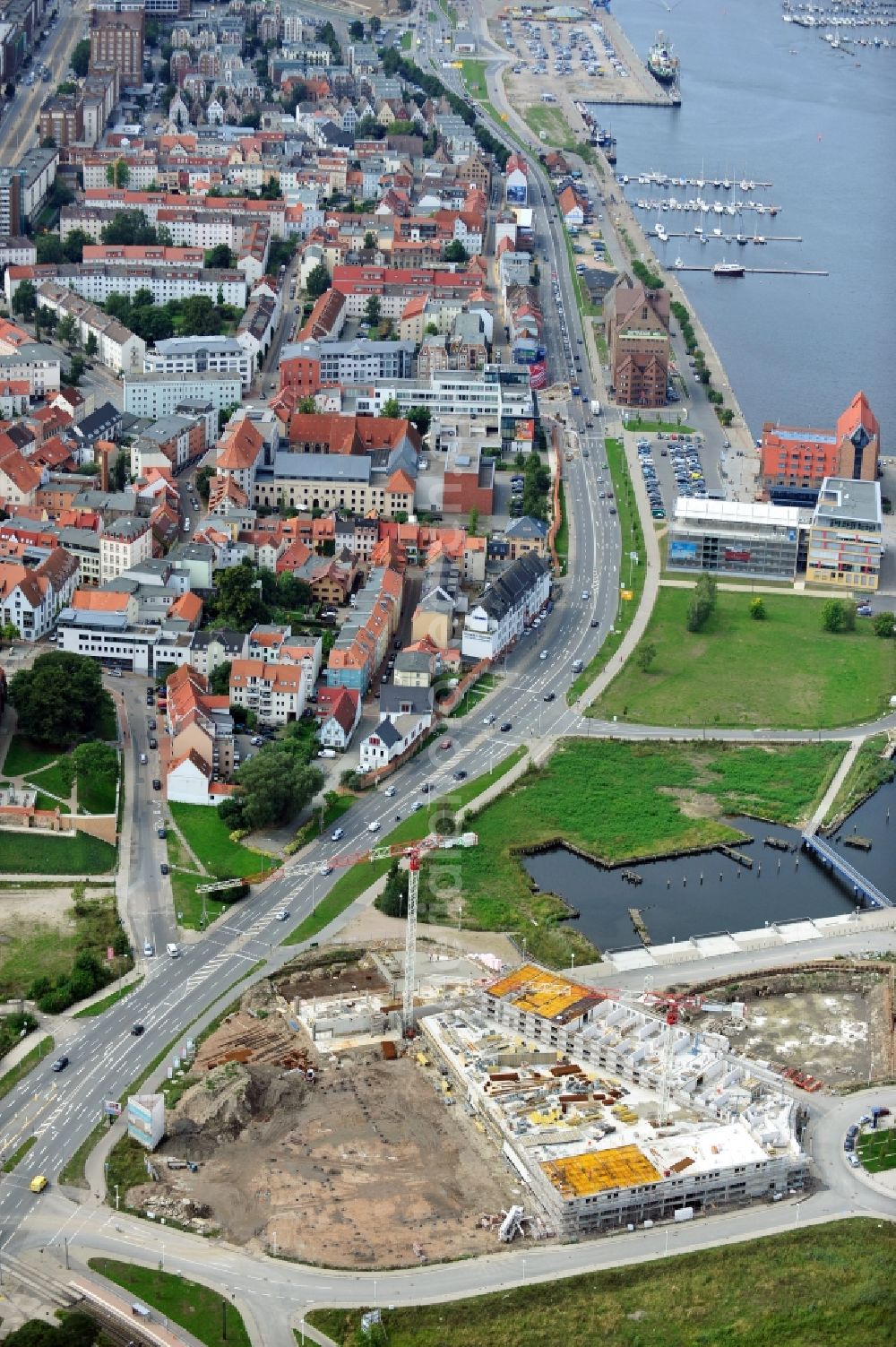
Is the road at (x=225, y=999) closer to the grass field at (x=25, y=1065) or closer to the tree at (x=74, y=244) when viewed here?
the grass field at (x=25, y=1065)

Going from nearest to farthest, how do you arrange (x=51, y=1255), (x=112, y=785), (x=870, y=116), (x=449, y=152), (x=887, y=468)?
(x=51, y=1255) → (x=112, y=785) → (x=887, y=468) → (x=449, y=152) → (x=870, y=116)

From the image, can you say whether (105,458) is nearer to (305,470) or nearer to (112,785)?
(305,470)

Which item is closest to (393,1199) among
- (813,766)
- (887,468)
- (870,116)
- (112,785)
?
(112,785)

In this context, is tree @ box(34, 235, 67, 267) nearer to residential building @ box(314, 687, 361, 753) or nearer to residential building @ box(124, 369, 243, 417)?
residential building @ box(124, 369, 243, 417)

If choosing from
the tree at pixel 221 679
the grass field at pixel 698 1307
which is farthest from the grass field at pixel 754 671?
the grass field at pixel 698 1307

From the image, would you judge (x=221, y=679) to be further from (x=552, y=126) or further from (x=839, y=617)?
(x=552, y=126)

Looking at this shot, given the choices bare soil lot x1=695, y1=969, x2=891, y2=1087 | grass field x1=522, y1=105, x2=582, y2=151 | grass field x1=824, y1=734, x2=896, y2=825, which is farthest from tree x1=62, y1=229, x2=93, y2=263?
bare soil lot x1=695, y1=969, x2=891, y2=1087

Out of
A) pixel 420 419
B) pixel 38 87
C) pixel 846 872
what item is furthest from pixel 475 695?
pixel 38 87
